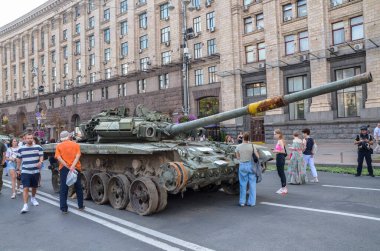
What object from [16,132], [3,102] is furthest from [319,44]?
[3,102]

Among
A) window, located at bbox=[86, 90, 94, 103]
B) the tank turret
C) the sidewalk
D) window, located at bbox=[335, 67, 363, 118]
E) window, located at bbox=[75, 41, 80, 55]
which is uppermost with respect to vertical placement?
window, located at bbox=[75, 41, 80, 55]

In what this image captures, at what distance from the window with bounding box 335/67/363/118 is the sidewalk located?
2.79m

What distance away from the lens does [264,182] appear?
38.3ft

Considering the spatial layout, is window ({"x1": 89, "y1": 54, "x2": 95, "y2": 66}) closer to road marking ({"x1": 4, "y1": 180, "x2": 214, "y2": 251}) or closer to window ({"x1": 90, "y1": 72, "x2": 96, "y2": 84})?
window ({"x1": 90, "y1": 72, "x2": 96, "y2": 84})

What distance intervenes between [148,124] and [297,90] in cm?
2139

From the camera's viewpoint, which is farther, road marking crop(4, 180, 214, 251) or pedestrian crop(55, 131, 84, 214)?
pedestrian crop(55, 131, 84, 214)

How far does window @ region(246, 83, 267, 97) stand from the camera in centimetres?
3008

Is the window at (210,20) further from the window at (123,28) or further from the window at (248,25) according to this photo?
the window at (123,28)

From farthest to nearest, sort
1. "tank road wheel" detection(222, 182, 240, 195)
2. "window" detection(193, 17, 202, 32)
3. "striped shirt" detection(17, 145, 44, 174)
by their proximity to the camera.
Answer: "window" detection(193, 17, 202, 32)
"tank road wheel" detection(222, 182, 240, 195)
"striped shirt" detection(17, 145, 44, 174)

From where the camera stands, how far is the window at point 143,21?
1549 inches

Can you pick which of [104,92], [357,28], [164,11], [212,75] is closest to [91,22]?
[104,92]

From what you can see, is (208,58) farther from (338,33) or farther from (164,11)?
(338,33)

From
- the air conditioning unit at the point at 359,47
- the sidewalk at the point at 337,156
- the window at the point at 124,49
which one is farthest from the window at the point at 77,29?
the air conditioning unit at the point at 359,47

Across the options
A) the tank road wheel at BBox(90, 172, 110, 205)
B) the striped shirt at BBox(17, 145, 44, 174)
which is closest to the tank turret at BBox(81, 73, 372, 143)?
the tank road wheel at BBox(90, 172, 110, 205)
